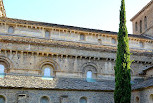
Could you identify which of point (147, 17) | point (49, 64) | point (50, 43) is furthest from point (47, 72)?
point (147, 17)

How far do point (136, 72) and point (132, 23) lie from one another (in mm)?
15093

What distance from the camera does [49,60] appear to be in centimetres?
2386

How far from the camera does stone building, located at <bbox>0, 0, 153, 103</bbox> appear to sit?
2105 cm

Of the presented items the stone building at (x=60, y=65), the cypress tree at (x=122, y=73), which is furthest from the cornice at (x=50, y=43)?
the cypress tree at (x=122, y=73)

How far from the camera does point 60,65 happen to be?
2406 centimetres

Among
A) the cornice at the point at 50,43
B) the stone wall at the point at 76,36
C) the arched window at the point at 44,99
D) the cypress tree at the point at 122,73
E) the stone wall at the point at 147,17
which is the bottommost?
the arched window at the point at 44,99

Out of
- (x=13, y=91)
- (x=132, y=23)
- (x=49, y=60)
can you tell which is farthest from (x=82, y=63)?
(x=132, y=23)

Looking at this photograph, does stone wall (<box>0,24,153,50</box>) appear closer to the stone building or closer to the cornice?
the stone building

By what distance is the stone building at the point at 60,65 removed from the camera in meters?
21.0

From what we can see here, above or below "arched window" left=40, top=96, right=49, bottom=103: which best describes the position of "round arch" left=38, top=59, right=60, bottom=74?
above

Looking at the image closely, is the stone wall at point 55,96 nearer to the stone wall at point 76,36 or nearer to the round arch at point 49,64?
the round arch at point 49,64

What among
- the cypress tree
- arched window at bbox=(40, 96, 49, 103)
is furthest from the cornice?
arched window at bbox=(40, 96, 49, 103)

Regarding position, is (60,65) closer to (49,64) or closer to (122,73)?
(49,64)

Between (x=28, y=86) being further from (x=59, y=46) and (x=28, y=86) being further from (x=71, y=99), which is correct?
(x=59, y=46)
